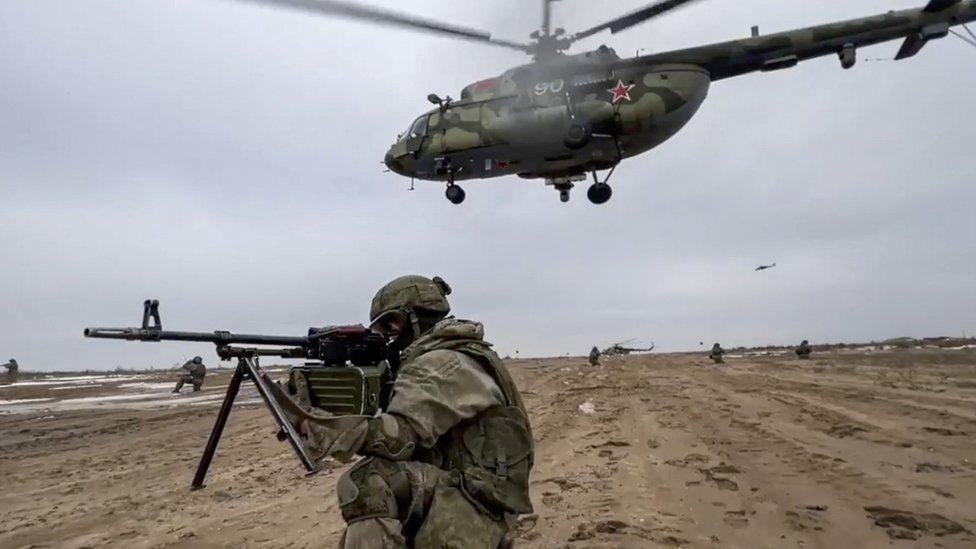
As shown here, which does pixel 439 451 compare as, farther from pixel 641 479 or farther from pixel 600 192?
pixel 600 192

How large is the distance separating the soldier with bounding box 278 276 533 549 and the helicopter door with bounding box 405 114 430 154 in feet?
42.0

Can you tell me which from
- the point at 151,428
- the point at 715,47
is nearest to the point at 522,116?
the point at 715,47

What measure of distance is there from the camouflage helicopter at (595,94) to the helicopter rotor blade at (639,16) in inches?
1.1

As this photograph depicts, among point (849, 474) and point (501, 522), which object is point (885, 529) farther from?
point (501, 522)

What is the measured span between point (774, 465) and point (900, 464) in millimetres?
1201

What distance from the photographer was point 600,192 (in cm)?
1453

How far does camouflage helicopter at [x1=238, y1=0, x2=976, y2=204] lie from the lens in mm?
12031

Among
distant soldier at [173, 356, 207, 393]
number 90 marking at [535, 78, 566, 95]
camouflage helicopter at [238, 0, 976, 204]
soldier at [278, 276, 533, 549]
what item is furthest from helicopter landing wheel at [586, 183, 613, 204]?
distant soldier at [173, 356, 207, 393]

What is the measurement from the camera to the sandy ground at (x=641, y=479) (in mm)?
4699

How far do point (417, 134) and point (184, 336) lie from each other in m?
12.1

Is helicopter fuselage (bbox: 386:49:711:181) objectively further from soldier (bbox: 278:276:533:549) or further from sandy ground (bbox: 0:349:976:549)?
soldier (bbox: 278:276:533:549)

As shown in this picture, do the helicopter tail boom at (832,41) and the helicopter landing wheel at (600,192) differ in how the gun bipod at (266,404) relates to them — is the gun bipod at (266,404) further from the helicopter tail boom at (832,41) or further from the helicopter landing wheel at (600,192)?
the helicopter tail boom at (832,41)

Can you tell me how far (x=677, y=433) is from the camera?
8.35 metres

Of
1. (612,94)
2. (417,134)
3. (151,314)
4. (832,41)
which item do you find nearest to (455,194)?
(417,134)
